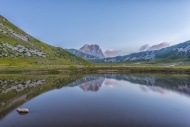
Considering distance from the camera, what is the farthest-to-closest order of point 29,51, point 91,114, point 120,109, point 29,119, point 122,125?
point 29,51, point 120,109, point 91,114, point 29,119, point 122,125

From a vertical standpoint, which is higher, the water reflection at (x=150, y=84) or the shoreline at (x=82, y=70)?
the shoreline at (x=82, y=70)

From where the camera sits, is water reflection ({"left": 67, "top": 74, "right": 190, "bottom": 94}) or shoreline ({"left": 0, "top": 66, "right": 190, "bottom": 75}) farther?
shoreline ({"left": 0, "top": 66, "right": 190, "bottom": 75})

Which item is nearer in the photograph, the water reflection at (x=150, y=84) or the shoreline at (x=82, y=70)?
the water reflection at (x=150, y=84)

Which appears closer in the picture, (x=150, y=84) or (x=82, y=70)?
(x=150, y=84)

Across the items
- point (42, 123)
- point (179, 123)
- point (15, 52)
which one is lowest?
point (179, 123)

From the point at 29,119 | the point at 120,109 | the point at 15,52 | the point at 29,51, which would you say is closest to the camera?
the point at 29,119

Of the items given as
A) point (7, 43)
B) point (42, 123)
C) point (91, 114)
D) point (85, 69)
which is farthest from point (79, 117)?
point (7, 43)

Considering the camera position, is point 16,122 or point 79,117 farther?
point 79,117

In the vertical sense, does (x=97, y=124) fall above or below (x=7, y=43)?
below

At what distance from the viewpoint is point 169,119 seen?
2948cm

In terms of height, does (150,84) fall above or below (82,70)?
below

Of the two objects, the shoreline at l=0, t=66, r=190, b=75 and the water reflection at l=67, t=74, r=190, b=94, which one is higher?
the shoreline at l=0, t=66, r=190, b=75

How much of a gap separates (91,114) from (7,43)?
178m

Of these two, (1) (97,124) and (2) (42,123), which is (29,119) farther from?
(1) (97,124)
